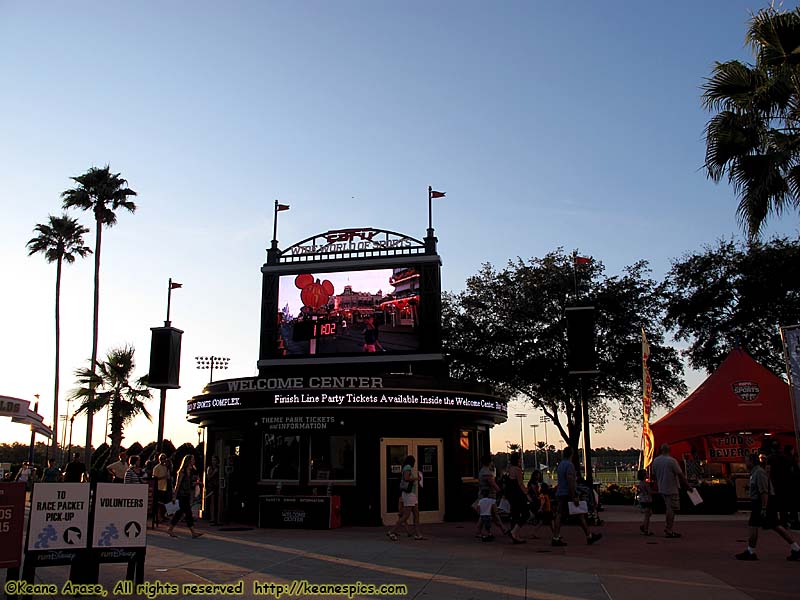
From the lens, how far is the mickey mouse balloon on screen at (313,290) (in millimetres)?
27906

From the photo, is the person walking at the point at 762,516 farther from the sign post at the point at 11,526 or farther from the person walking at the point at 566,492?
the sign post at the point at 11,526

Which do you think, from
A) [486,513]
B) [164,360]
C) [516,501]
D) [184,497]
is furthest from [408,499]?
[164,360]

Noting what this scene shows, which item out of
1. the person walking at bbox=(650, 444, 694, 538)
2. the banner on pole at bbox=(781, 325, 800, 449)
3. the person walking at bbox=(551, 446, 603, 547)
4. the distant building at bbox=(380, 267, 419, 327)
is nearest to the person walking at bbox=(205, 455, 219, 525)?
the distant building at bbox=(380, 267, 419, 327)

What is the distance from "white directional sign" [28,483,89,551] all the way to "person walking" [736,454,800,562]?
9774 mm

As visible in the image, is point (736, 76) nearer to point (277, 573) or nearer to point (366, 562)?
point (366, 562)

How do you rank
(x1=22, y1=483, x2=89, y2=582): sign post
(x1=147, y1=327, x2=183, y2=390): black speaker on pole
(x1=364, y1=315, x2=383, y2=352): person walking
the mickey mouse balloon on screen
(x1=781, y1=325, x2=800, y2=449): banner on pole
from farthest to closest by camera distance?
the mickey mouse balloon on screen → (x1=364, y1=315, x2=383, y2=352): person walking → (x1=147, y1=327, x2=183, y2=390): black speaker on pole → (x1=781, y1=325, x2=800, y2=449): banner on pole → (x1=22, y1=483, x2=89, y2=582): sign post

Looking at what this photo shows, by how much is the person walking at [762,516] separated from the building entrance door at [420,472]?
9.60 m

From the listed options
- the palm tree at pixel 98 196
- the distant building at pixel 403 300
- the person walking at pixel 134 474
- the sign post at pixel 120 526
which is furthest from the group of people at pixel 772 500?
the palm tree at pixel 98 196

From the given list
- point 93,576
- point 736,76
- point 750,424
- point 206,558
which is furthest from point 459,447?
point 93,576

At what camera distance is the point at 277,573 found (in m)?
10.5

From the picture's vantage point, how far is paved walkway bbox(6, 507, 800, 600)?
916 centimetres

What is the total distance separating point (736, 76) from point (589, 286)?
19.6m

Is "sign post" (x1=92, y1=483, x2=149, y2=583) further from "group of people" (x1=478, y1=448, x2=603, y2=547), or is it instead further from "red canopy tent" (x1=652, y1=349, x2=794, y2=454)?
"red canopy tent" (x1=652, y1=349, x2=794, y2=454)

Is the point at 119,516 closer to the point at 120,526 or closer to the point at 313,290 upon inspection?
the point at 120,526
